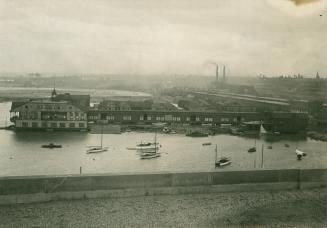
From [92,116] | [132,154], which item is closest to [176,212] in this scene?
[132,154]

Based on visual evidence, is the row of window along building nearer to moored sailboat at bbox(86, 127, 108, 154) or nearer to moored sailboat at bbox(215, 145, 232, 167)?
moored sailboat at bbox(86, 127, 108, 154)

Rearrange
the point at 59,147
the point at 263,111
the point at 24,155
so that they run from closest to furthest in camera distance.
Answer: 1. the point at 24,155
2. the point at 59,147
3. the point at 263,111

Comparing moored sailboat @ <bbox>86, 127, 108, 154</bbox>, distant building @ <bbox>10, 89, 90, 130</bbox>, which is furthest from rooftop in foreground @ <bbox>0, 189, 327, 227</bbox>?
distant building @ <bbox>10, 89, 90, 130</bbox>

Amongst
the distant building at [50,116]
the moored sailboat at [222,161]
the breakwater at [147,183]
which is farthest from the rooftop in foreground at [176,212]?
the distant building at [50,116]

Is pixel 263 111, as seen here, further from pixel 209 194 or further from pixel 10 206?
pixel 10 206

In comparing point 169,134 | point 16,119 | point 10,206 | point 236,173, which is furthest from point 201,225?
point 16,119

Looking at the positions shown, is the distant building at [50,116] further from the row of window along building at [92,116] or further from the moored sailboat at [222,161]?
the moored sailboat at [222,161]

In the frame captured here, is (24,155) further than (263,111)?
No
